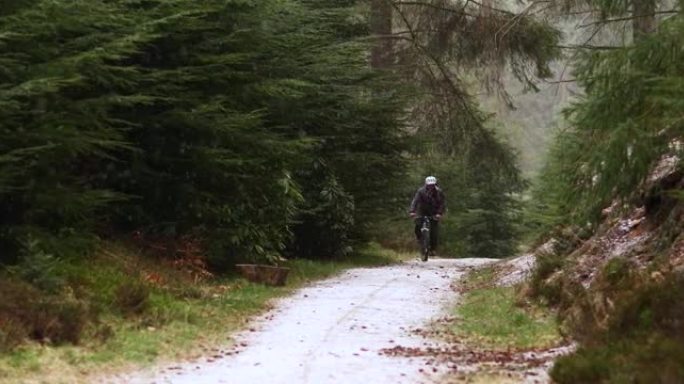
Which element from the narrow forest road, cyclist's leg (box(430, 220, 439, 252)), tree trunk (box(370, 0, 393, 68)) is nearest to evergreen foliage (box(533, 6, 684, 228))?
the narrow forest road

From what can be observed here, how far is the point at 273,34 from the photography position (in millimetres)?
16344

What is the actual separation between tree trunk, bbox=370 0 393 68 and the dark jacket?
14.1ft

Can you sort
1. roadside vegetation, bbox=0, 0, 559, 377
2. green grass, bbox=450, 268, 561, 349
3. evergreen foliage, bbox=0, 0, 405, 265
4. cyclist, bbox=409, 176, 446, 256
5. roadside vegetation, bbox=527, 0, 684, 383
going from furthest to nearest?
cyclist, bbox=409, 176, 446, 256 < evergreen foliage, bbox=0, 0, 405, 265 < roadside vegetation, bbox=0, 0, 559, 377 < green grass, bbox=450, 268, 561, 349 < roadside vegetation, bbox=527, 0, 684, 383

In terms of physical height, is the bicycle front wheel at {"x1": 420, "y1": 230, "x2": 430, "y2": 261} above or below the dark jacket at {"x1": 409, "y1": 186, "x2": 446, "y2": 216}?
below

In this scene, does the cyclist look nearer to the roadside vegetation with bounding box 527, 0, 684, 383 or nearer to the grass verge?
the grass verge

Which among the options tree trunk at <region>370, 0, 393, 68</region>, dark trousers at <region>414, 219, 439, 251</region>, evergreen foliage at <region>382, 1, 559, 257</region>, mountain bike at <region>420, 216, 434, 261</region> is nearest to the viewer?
mountain bike at <region>420, 216, 434, 261</region>

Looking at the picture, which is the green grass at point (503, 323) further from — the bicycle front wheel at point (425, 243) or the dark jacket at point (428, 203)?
the bicycle front wheel at point (425, 243)

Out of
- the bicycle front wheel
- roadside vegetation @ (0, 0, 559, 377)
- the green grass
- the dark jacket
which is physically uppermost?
roadside vegetation @ (0, 0, 559, 377)

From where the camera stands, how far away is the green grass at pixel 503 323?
10633 mm

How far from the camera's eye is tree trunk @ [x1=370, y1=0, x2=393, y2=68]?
24.7 metres

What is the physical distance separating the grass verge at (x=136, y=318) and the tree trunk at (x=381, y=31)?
34.0ft

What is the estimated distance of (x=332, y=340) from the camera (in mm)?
10586

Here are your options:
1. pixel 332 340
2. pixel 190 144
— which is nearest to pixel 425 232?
pixel 190 144

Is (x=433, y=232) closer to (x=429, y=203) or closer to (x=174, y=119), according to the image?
(x=429, y=203)
